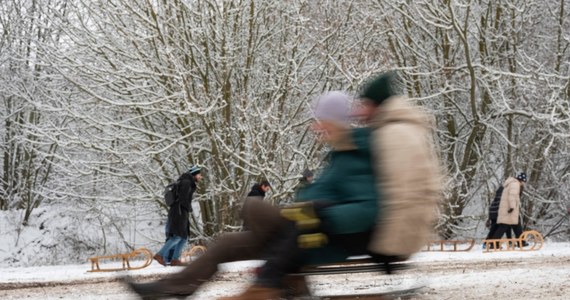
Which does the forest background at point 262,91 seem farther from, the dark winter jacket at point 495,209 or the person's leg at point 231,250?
the person's leg at point 231,250

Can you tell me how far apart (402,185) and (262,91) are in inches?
631

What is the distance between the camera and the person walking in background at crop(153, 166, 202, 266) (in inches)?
643

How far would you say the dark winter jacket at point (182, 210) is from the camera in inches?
643

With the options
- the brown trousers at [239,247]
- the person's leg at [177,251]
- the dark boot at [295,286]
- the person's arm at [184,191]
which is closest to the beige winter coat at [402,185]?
the dark boot at [295,286]

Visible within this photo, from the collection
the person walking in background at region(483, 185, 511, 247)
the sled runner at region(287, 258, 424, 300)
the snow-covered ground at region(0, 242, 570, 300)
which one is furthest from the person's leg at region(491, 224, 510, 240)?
the sled runner at region(287, 258, 424, 300)

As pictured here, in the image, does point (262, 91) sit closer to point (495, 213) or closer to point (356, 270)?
point (495, 213)

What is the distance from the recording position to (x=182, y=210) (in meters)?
16.5

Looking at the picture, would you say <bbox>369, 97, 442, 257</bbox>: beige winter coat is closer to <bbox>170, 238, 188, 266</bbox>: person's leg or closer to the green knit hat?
the green knit hat

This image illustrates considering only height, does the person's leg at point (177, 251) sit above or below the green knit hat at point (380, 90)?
below

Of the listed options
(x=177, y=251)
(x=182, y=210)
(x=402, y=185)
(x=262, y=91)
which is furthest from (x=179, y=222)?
(x=402, y=185)

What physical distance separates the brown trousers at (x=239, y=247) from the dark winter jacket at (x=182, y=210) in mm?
11196

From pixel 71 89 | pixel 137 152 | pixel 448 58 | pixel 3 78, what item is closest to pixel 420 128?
pixel 137 152

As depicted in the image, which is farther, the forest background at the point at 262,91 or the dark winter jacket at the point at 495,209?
the dark winter jacket at the point at 495,209

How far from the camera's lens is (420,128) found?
473 centimetres
